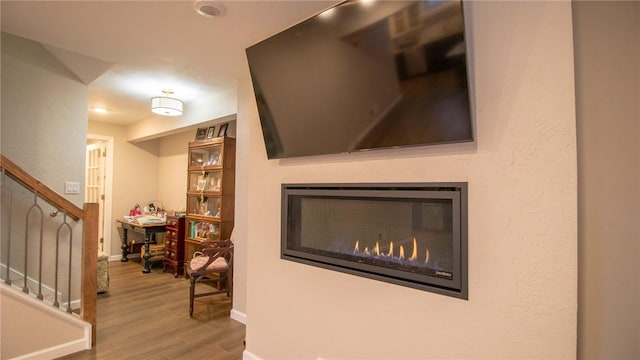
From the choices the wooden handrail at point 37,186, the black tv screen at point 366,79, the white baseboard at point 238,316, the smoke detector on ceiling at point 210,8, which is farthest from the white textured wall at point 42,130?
the black tv screen at point 366,79

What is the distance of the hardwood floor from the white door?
5.34 ft

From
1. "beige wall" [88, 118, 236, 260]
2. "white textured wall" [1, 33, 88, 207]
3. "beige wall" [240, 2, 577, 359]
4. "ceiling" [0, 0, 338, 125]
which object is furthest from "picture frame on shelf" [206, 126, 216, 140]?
"beige wall" [240, 2, 577, 359]

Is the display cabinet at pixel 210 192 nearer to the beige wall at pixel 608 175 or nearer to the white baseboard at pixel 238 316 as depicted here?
the white baseboard at pixel 238 316

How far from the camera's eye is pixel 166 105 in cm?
335

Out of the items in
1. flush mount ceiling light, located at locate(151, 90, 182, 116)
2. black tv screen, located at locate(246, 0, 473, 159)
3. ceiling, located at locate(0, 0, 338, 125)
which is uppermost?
ceiling, located at locate(0, 0, 338, 125)

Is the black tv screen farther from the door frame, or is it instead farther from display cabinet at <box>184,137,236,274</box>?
the door frame

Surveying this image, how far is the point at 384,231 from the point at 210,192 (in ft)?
9.78

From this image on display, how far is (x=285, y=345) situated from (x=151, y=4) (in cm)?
221

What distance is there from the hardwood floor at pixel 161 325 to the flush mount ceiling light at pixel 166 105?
6.81ft

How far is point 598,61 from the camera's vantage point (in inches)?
45.1

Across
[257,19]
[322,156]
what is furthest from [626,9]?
[257,19]

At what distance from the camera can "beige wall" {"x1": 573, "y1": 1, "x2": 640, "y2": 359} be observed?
1102 mm

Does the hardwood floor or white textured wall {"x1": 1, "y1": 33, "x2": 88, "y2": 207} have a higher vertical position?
white textured wall {"x1": 1, "y1": 33, "x2": 88, "y2": 207}

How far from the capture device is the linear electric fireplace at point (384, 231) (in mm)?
1310
